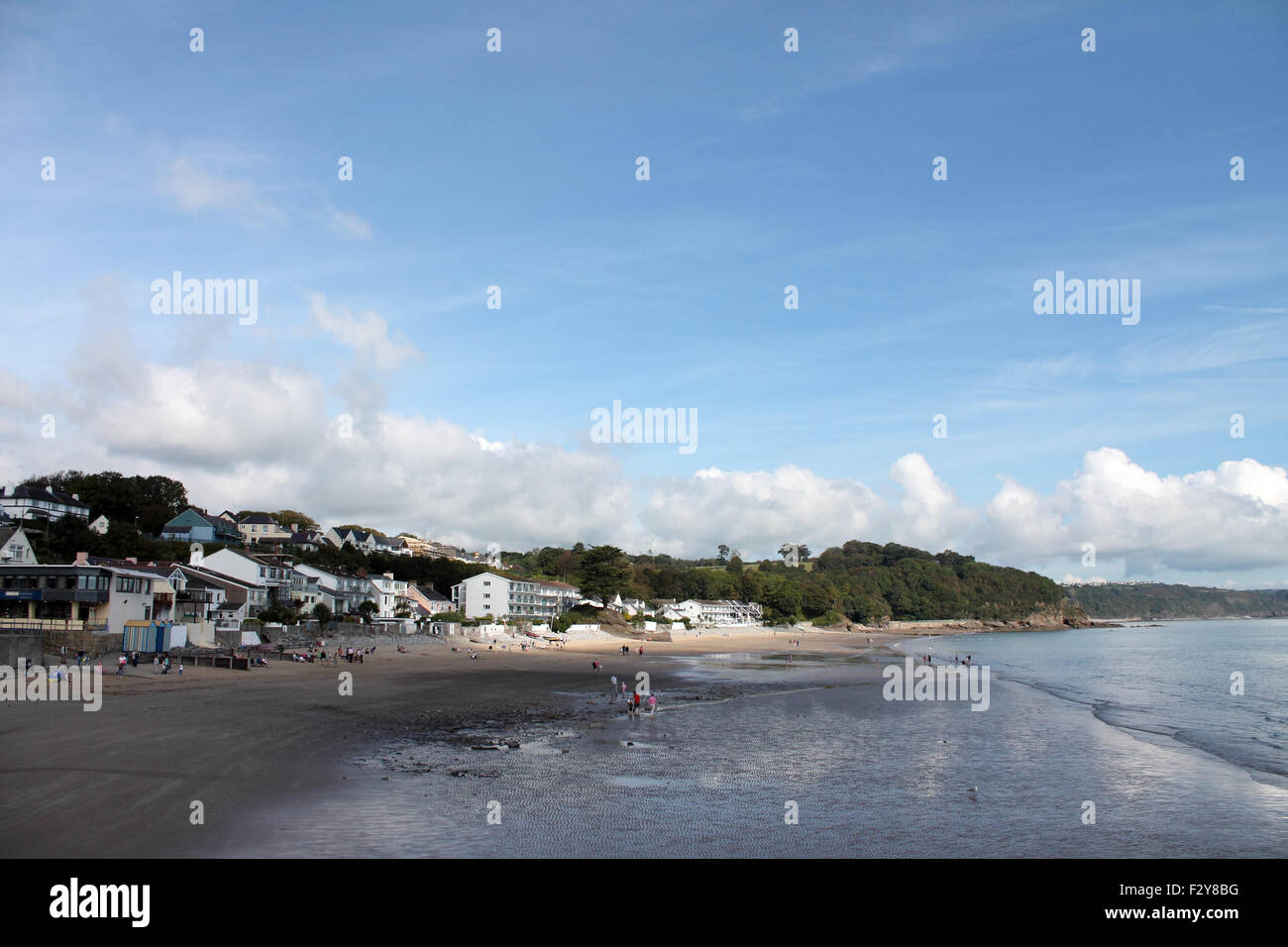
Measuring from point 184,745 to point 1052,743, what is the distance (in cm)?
2953

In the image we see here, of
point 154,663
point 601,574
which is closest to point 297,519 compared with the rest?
point 601,574

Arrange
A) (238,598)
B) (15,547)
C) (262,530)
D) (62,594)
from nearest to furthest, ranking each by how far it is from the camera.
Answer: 1. (62,594)
2. (15,547)
3. (238,598)
4. (262,530)

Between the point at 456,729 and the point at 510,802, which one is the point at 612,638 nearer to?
the point at 456,729

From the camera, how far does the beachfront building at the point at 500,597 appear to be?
117 meters

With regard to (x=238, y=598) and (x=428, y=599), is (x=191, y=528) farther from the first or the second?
(x=238, y=598)

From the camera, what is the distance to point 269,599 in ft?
258

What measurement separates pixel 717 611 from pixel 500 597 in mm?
60417

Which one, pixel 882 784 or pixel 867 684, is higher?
pixel 882 784

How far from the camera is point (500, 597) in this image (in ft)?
385

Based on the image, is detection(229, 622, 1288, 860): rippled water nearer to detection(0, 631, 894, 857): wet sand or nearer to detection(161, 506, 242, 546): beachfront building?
detection(0, 631, 894, 857): wet sand

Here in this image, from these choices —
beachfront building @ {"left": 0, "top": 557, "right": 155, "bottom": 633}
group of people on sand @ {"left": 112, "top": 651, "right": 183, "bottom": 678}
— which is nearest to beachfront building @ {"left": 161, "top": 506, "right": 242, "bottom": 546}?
beachfront building @ {"left": 0, "top": 557, "right": 155, "bottom": 633}

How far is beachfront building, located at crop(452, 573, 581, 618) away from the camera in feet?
384
